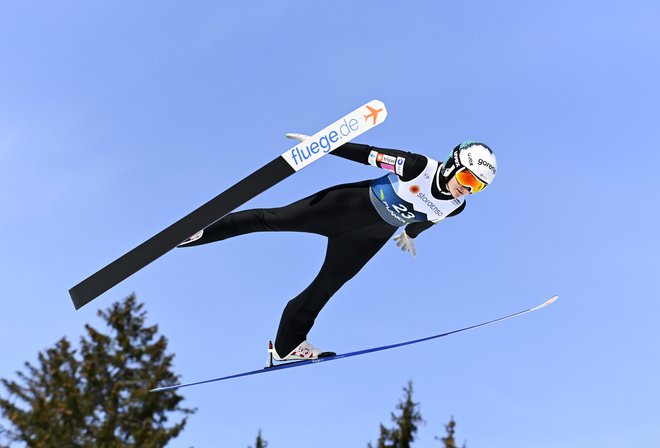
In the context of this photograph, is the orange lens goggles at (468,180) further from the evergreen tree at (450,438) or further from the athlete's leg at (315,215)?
the evergreen tree at (450,438)

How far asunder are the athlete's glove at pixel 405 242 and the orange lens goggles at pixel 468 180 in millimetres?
1115

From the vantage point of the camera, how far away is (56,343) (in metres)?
22.3

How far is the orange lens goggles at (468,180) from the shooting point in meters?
7.48

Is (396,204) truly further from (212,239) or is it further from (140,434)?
(140,434)

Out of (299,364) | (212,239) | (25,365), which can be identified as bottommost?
(299,364)

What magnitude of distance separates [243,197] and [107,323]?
16.1 metres

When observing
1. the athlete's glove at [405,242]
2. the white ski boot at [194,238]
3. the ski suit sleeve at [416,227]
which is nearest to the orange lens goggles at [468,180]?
the ski suit sleeve at [416,227]

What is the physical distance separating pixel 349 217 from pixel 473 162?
3.91 ft

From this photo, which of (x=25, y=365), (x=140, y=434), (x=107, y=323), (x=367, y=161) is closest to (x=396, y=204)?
(x=367, y=161)

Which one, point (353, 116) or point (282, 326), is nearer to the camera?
point (353, 116)

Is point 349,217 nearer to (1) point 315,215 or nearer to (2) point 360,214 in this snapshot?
(2) point 360,214

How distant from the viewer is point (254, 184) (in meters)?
7.11

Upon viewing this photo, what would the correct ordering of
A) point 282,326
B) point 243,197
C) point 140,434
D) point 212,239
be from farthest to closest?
point 140,434 < point 282,326 < point 212,239 < point 243,197

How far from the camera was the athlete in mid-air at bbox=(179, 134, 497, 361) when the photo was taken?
24.7 feet
